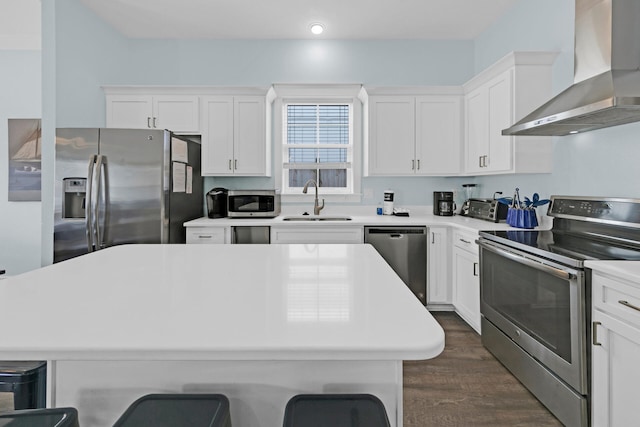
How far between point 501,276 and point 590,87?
119 centimetres

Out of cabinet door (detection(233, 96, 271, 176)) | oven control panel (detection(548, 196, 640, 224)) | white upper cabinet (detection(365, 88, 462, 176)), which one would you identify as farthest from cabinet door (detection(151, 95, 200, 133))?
oven control panel (detection(548, 196, 640, 224))

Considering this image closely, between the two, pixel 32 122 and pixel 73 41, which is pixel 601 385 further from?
pixel 73 41

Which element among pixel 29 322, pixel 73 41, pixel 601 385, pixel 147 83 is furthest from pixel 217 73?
pixel 601 385

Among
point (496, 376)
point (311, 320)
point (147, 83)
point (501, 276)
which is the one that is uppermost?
point (147, 83)

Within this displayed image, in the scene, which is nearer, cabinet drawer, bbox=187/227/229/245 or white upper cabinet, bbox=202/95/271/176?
cabinet drawer, bbox=187/227/229/245

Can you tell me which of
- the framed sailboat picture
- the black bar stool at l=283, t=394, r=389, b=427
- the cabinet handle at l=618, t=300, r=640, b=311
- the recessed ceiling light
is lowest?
the black bar stool at l=283, t=394, r=389, b=427

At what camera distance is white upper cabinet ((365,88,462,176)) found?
12.4 ft

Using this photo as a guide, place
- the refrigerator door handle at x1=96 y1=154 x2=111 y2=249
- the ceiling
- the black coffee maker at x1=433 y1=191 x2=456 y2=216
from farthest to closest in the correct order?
the black coffee maker at x1=433 y1=191 x2=456 y2=216 < the ceiling < the refrigerator door handle at x1=96 y1=154 x2=111 y2=249

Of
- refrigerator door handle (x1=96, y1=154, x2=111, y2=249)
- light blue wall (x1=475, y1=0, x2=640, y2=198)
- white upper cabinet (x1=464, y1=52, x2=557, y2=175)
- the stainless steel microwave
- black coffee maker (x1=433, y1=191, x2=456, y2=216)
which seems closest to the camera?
light blue wall (x1=475, y1=0, x2=640, y2=198)

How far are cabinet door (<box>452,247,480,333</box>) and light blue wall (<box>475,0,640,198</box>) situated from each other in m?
0.79

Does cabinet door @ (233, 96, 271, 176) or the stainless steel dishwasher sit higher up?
cabinet door @ (233, 96, 271, 176)

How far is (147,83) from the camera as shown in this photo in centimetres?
412

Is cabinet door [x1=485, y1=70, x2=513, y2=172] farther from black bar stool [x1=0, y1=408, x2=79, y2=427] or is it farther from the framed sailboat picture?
the framed sailboat picture

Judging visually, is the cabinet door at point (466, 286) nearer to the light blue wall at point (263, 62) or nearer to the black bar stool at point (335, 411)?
the light blue wall at point (263, 62)
